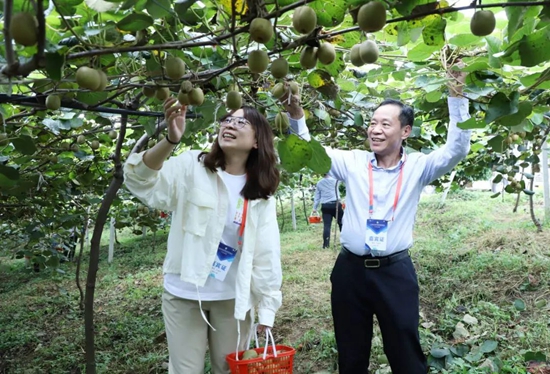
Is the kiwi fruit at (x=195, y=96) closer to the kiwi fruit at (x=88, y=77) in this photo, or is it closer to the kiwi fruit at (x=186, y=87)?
the kiwi fruit at (x=186, y=87)

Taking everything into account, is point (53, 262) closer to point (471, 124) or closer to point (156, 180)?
point (156, 180)

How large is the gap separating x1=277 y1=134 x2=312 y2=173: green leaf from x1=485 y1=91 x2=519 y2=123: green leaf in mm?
444

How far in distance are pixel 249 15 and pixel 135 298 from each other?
5.38 meters

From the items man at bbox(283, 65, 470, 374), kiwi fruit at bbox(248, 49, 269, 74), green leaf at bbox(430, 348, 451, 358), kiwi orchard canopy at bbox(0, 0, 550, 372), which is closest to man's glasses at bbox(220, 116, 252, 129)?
kiwi orchard canopy at bbox(0, 0, 550, 372)

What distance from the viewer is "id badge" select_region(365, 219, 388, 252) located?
2049 mm

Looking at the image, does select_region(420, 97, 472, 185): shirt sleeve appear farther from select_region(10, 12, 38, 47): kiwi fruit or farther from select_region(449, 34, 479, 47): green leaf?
select_region(10, 12, 38, 47): kiwi fruit

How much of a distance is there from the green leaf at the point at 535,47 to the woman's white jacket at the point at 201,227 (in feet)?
3.76

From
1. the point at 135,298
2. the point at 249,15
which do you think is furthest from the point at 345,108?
the point at 135,298

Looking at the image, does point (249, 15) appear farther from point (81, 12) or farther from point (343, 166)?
point (343, 166)

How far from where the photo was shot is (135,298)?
5.74m

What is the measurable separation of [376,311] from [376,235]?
33 cm

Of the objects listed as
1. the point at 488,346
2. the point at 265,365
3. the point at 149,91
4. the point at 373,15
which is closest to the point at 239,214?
the point at 265,365

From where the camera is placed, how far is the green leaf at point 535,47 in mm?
1020

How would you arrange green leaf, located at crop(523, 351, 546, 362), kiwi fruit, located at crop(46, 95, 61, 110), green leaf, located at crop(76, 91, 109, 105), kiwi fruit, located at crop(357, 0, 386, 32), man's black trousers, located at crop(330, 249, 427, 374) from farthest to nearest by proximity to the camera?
green leaf, located at crop(523, 351, 546, 362) → man's black trousers, located at crop(330, 249, 427, 374) → green leaf, located at crop(76, 91, 109, 105) → kiwi fruit, located at crop(46, 95, 61, 110) → kiwi fruit, located at crop(357, 0, 386, 32)
